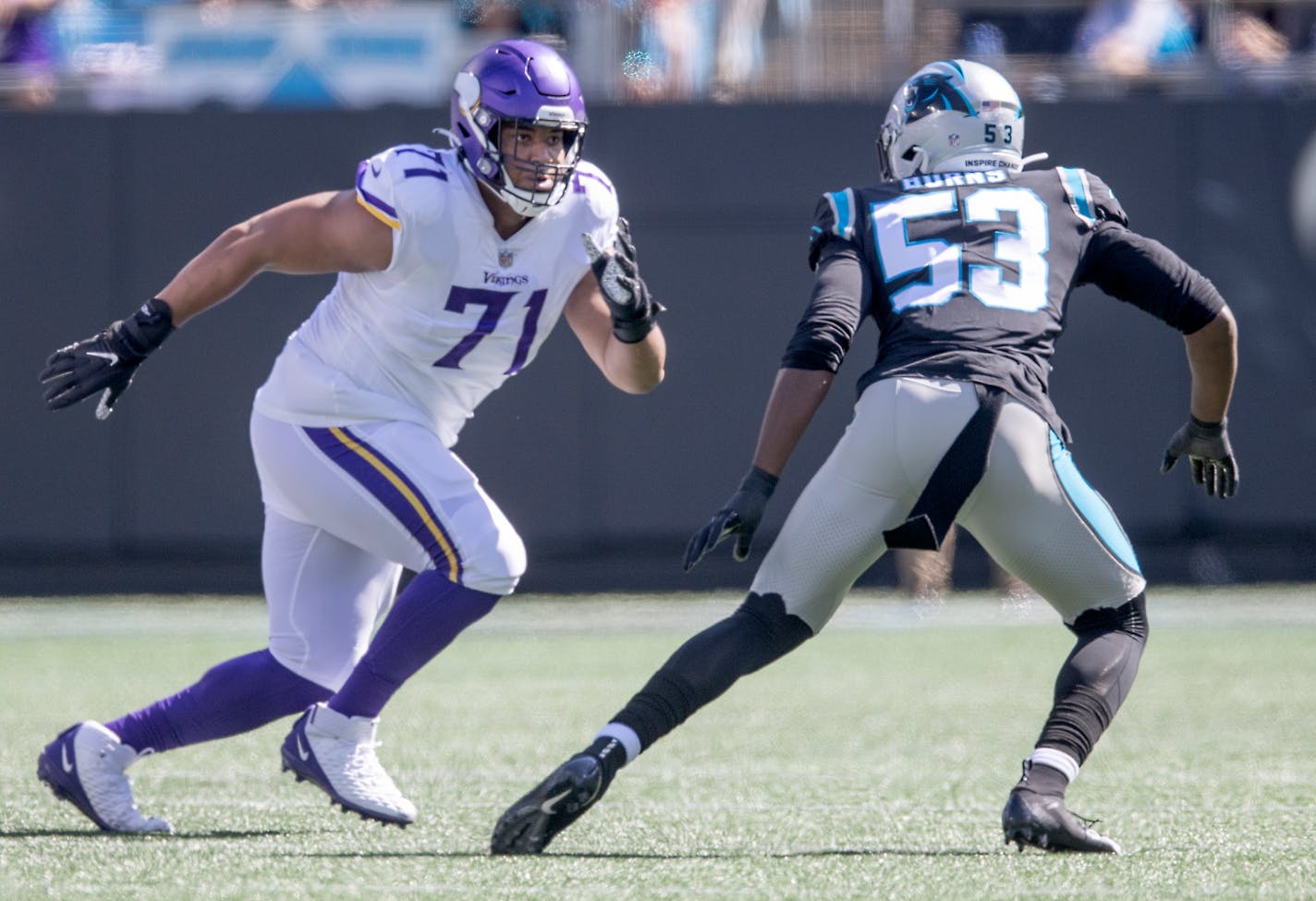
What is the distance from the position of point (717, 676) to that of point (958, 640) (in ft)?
15.4

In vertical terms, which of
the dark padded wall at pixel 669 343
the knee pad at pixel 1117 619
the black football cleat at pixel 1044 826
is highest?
the knee pad at pixel 1117 619

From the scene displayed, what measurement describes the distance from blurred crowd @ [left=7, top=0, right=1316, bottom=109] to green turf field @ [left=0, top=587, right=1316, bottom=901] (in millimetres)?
3024

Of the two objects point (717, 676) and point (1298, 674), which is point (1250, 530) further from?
point (717, 676)

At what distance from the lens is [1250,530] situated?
395 inches

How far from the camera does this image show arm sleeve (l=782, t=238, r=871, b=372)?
3.48 meters

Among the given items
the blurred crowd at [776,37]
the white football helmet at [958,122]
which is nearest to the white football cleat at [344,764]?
the white football helmet at [958,122]

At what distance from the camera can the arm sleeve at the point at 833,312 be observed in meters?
3.48

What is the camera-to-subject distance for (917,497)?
3.52 meters

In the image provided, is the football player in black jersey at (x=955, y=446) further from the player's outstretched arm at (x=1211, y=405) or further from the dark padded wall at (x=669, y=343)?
the dark padded wall at (x=669, y=343)

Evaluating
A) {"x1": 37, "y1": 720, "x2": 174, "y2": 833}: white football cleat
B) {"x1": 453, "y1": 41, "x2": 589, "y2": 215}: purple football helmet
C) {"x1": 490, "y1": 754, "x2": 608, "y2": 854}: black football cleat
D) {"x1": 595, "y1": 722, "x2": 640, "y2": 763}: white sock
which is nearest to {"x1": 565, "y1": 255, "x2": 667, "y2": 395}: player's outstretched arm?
{"x1": 453, "y1": 41, "x2": 589, "y2": 215}: purple football helmet

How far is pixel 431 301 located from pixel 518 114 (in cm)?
44

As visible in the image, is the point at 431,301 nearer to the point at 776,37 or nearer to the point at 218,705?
the point at 218,705

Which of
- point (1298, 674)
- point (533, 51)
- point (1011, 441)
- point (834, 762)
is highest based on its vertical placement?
point (533, 51)

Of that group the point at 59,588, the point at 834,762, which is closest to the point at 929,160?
the point at 834,762
